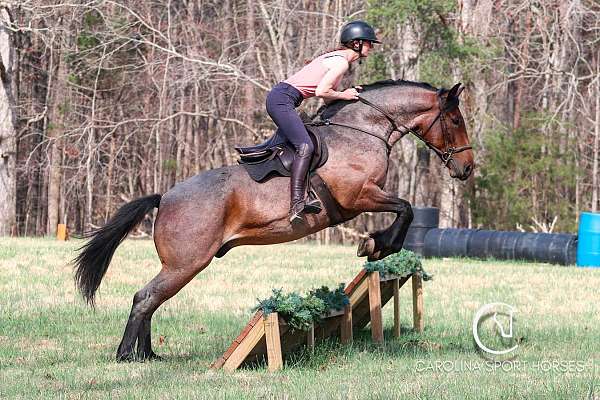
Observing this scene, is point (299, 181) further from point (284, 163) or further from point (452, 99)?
point (452, 99)

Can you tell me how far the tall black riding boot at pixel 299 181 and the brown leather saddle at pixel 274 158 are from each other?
0.11 meters

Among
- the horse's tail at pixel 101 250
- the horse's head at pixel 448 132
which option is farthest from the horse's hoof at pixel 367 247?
the horse's tail at pixel 101 250

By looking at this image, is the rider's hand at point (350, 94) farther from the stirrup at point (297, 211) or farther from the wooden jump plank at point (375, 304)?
the wooden jump plank at point (375, 304)

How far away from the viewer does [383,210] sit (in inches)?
323

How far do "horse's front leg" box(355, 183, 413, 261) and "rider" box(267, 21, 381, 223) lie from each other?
462 millimetres

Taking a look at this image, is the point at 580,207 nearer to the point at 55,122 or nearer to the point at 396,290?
the point at 55,122

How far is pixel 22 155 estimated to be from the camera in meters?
36.9

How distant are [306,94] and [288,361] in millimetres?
2454

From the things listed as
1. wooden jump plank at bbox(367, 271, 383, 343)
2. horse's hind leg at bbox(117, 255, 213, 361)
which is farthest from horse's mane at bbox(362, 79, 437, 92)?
horse's hind leg at bbox(117, 255, 213, 361)

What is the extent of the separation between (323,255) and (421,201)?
32.1ft

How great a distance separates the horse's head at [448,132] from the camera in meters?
8.70

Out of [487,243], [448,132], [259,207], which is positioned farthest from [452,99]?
[487,243]

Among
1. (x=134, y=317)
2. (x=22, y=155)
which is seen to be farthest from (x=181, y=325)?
(x=22, y=155)

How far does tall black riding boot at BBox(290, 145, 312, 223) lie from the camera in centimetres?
791
